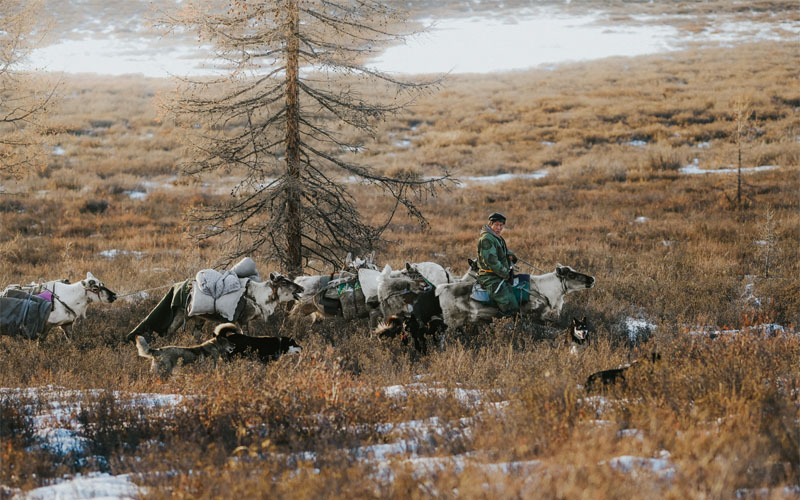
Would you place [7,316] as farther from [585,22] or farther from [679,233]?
[585,22]

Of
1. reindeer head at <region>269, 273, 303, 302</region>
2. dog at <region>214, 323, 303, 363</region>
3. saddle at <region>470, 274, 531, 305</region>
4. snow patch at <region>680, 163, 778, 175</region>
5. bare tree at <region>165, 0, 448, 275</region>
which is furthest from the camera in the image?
snow patch at <region>680, 163, 778, 175</region>

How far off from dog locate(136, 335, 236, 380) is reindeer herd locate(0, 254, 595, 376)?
114 cm

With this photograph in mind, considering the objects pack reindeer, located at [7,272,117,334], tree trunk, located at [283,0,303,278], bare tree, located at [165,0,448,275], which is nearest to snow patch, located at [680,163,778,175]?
bare tree, located at [165,0,448,275]

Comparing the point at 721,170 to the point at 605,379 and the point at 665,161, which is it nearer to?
the point at 665,161

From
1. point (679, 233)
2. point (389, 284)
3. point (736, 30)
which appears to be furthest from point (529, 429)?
point (736, 30)

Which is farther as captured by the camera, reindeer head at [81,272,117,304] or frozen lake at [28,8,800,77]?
frozen lake at [28,8,800,77]

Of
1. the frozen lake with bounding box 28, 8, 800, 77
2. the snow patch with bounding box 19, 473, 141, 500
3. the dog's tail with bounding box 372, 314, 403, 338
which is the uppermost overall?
the frozen lake with bounding box 28, 8, 800, 77

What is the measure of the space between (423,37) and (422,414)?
732cm

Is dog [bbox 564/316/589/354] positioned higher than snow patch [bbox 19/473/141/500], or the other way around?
snow patch [bbox 19/473/141/500]

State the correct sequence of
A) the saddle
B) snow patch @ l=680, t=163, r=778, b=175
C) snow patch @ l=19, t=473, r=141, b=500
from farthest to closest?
snow patch @ l=680, t=163, r=778, b=175
the saddle
snow patch @ l=19, t=473, r=141, b=500

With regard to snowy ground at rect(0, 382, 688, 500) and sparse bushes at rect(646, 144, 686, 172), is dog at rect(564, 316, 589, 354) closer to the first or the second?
snowy ground at rect(0, 382, 688, 500)

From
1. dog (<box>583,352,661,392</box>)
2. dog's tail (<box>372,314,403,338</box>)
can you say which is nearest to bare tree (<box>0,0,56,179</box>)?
dog's tail (<box>372,314,403,338</box>)

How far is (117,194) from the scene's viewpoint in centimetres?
2028

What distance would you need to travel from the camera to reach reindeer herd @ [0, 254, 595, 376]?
8234 millimetres
